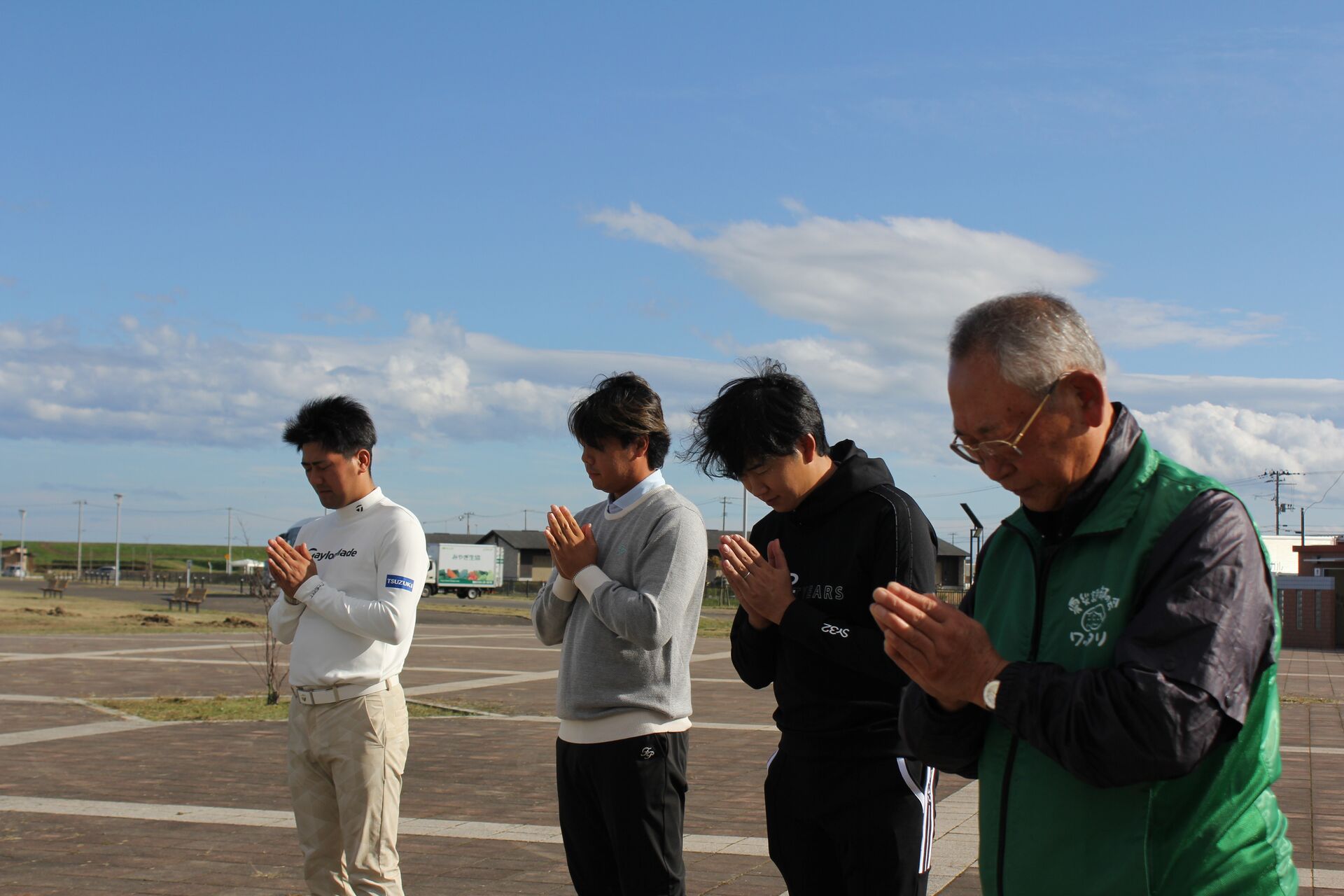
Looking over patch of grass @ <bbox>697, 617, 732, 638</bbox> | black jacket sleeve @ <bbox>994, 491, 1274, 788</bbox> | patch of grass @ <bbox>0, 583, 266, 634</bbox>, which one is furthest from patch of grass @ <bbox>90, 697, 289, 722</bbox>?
patch of grass @ <bbox>697, 617, 732, 638</bbox>

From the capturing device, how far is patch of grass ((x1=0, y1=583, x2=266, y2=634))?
27.1m

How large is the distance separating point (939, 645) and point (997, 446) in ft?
1.07

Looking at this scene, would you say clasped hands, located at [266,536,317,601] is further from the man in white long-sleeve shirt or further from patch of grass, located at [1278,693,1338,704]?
patch of grass, located at [1278,693,1338,704]

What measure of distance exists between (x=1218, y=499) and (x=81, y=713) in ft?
39.5

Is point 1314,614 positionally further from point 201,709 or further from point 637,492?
point 637,492

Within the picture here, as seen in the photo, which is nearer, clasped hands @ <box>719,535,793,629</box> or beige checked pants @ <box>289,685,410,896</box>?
clasped hands @ <box>719,535,793,629</box>

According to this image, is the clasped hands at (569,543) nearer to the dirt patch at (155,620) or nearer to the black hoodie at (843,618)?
the black hoodie at (843,618)

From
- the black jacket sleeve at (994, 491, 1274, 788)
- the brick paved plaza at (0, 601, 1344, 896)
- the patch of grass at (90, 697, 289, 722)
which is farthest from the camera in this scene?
the patch of grass at (90, 697, 289, 722)

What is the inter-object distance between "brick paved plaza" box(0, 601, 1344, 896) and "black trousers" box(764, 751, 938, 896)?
2.37 meters

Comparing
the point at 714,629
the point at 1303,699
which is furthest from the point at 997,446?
the point at 714,629

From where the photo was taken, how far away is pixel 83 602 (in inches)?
Result: 1708

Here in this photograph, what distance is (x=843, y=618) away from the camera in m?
2.95

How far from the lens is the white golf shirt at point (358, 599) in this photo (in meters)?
3.96

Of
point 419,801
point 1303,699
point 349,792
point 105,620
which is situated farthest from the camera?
point 105,620
